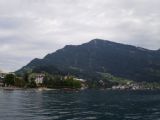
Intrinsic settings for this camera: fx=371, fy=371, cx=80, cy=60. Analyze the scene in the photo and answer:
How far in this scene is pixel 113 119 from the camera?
79.4m

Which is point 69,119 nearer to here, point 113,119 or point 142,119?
point 113,119

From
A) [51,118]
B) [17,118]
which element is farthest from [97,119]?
[17,118]

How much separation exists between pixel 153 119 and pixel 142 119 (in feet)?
8.30

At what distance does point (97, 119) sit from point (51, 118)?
9787 mm

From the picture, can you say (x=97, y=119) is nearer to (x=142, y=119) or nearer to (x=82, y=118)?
(x=82, y=118)

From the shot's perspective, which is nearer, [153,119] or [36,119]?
[36,119]

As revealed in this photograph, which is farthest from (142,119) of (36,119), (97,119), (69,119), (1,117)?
(1,117)

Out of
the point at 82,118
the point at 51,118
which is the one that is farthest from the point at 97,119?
the point at 51,118

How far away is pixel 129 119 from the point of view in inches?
3167

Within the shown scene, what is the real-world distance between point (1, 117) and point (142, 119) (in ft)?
101

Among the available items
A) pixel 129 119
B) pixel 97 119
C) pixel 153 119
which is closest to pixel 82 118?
pixel 97 119

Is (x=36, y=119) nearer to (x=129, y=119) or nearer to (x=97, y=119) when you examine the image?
(x=97, y=119)

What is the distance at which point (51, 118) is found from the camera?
7819cm

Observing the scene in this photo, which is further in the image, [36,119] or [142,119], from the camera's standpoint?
[142,119]
